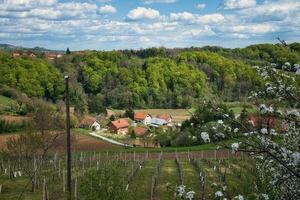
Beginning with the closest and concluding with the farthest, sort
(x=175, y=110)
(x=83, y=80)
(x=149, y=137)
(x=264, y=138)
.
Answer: (x=264, y=138), (x=149, y=137), (x=175, y=110), (x=83, y=80)

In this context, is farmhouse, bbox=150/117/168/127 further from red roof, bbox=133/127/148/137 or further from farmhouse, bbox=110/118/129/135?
red roof, bbox=133/127/148/137

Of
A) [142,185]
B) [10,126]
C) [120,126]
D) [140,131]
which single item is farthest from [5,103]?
[142,185]

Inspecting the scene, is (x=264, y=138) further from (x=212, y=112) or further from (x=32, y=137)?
(x=32, y=137)

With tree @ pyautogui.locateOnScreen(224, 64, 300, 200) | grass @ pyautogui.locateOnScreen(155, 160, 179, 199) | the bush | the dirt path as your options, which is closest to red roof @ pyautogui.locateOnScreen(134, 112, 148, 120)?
the dirt path

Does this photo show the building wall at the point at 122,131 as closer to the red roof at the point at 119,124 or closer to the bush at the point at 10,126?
the red roof at the point at 119,124

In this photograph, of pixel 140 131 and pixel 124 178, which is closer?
pixel 124 178

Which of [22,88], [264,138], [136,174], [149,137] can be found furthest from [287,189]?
[22,88]

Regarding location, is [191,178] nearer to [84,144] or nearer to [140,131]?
[84,144]
